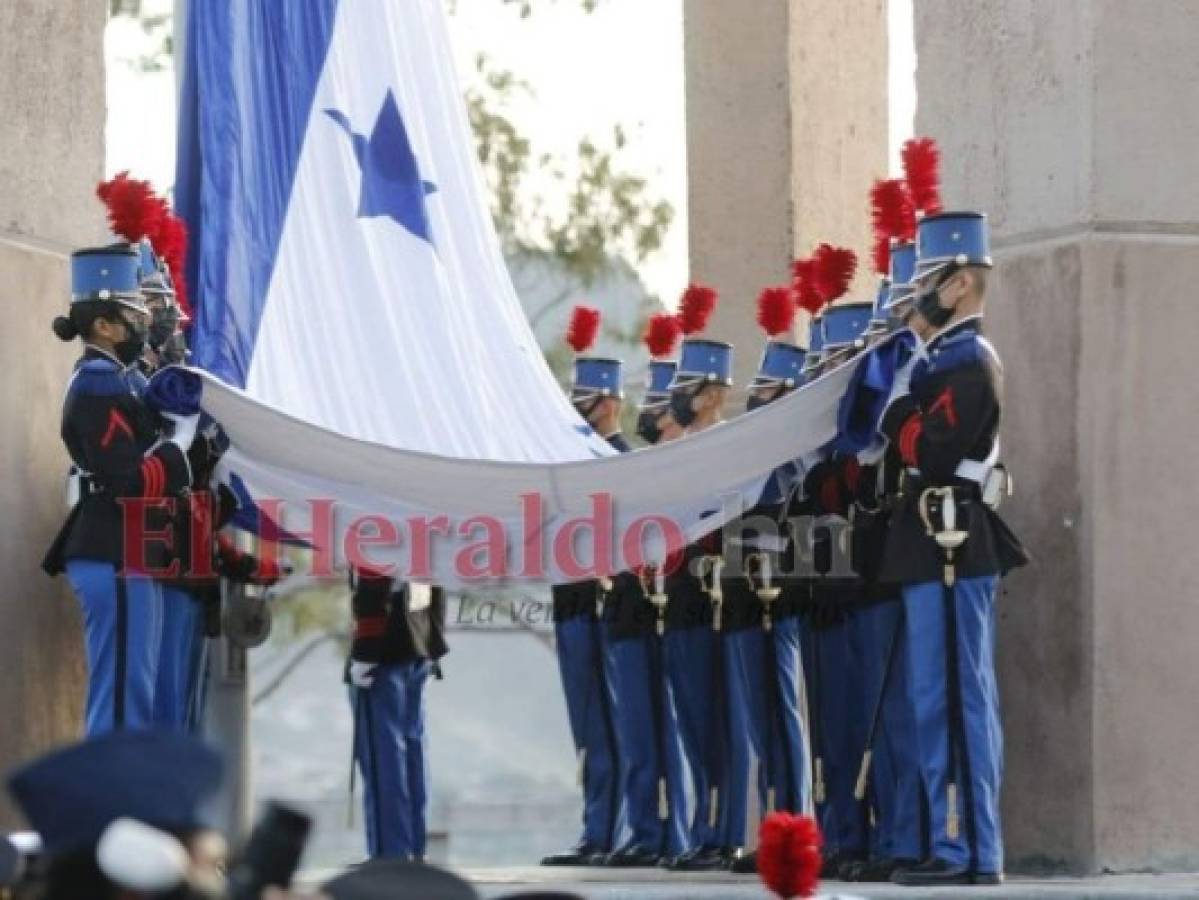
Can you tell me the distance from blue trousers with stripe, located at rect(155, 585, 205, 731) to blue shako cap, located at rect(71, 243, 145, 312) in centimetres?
93

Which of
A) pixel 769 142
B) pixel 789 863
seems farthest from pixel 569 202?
pixel 789 863

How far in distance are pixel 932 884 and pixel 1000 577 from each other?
1029mm

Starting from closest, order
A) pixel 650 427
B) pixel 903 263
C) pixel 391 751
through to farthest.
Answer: pixel 903 263
pixel 650 427
pixel 391 751

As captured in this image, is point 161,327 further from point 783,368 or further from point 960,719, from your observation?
point 960,719

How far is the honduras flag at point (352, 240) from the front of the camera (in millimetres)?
10641

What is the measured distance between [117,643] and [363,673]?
5.82 ft

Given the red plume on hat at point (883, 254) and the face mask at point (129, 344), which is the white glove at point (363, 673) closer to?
the face mask at point (129, 344)

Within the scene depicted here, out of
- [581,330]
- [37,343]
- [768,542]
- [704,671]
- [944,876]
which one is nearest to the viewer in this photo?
[944,876]

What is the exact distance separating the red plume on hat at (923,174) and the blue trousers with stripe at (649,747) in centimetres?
222

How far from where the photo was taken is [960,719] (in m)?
8.85

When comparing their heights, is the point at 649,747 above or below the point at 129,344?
below

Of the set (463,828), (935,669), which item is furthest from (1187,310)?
(463,828)

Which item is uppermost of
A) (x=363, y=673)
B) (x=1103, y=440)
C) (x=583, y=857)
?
(x=1103, y=440)

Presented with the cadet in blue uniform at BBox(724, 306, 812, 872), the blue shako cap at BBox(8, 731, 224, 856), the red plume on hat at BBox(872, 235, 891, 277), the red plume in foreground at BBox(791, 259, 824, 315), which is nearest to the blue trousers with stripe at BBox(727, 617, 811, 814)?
the cadet in blue uniform at BBox(724, 306, 812, 872)
